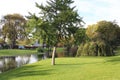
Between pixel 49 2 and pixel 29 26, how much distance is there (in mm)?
2825

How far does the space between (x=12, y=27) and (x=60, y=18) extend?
68329mm

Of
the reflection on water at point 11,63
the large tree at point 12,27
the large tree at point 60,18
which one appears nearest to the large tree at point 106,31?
the large tree at point 12,27

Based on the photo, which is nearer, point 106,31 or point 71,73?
point 71,73

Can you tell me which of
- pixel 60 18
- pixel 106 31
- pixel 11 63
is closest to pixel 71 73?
pixel 60 18

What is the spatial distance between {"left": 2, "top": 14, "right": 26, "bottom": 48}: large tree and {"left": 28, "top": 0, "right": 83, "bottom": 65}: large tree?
2582 inches

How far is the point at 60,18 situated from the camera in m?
24.0

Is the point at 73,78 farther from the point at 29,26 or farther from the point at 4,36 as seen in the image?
the point at 4,36

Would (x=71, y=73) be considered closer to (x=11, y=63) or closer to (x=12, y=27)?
(x=11, y=63)

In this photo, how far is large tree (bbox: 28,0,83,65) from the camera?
2400 cm

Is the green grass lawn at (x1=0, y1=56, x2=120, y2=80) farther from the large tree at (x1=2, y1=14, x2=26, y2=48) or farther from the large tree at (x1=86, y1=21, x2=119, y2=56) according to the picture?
the large tree at (x1=2, y1=14, x2=26, y2=48)

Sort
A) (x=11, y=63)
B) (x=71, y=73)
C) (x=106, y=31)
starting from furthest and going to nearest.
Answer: (x=106, y=31) < (x=11, y=63) < (x=71, y=73)

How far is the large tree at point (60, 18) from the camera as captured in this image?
24000 millimetres

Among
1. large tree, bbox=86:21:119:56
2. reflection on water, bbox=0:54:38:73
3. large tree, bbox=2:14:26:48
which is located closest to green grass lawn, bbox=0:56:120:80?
reflection on water, bbox=0:54:38:73

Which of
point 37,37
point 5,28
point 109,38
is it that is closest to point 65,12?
point 37,37
